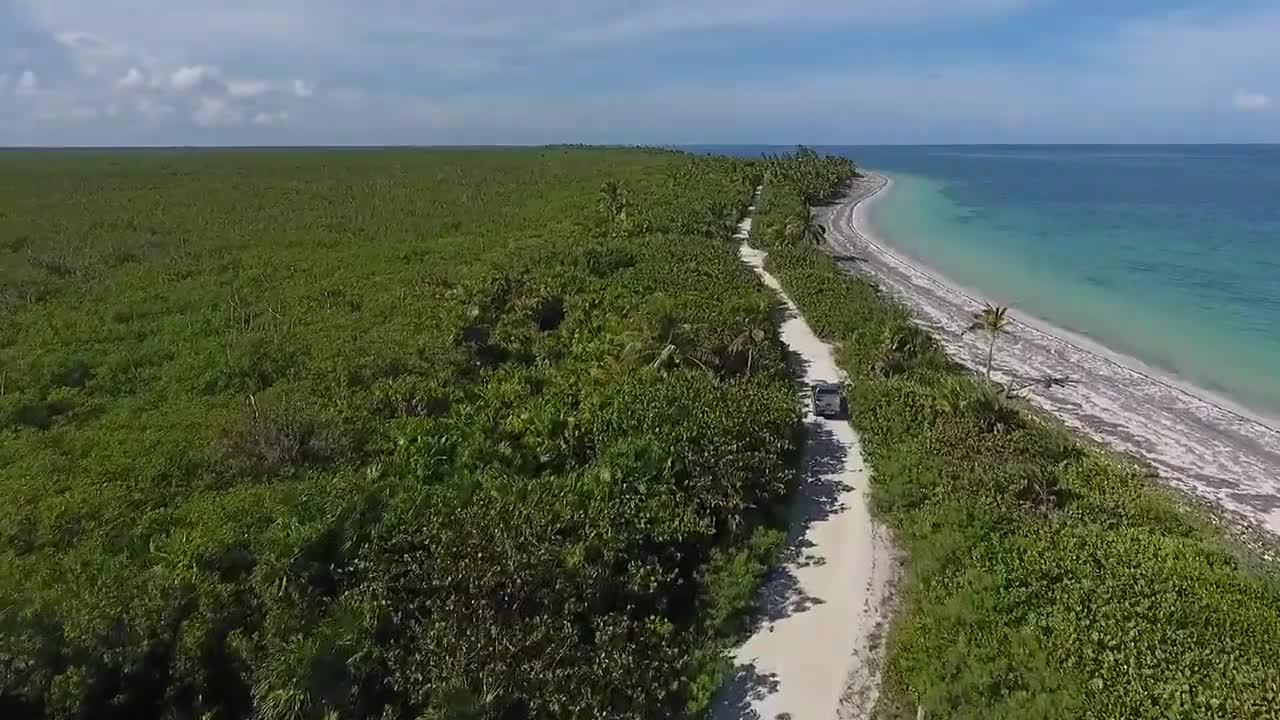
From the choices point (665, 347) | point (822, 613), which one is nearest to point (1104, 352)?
point (665, 347)

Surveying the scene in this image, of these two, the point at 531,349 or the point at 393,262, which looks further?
the point at 393,262

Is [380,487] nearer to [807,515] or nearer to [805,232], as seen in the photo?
[807,515]

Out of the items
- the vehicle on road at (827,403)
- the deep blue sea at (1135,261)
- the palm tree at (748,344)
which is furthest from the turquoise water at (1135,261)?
the palm tree at (748,344)

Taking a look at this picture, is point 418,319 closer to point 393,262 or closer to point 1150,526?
point 393,262

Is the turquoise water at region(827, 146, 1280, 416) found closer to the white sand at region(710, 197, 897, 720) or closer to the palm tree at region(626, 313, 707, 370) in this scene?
the white sand at region(710, 197, 897, 720)

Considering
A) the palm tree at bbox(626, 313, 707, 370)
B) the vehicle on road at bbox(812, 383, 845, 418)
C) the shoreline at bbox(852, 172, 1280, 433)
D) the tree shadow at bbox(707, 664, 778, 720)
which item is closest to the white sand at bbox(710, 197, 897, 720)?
the tree shadow at bbox(707, 664, 778, 720)

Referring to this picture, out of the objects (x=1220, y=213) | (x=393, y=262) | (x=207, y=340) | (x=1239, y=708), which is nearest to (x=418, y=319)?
(x=207, y=340)
